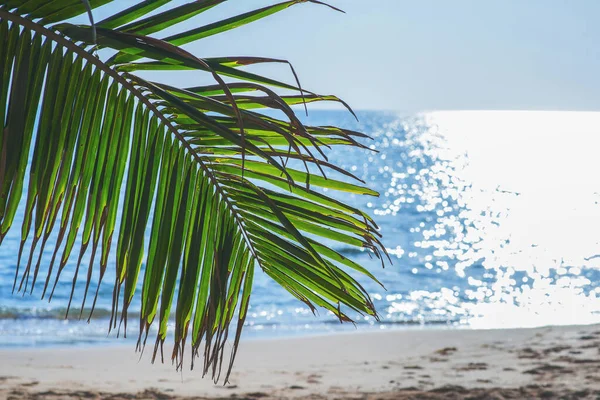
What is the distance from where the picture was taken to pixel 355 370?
6852 mm

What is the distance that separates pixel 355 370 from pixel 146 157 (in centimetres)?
593

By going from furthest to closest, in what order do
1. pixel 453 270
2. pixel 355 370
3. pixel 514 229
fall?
pixel 514 229, pixel 453 270, pixel 355 370

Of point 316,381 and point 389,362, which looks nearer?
point 316,381

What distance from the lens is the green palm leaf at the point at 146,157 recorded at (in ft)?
3.75

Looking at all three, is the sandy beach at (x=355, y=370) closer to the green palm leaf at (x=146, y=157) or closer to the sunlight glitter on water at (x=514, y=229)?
the sunlight glitter on water at (x=514, y=229)

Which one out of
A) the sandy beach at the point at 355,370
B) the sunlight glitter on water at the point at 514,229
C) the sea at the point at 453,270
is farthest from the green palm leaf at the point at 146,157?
the sunlight glitter on water at the point at 514,229

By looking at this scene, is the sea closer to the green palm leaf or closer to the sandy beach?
the green palm leaf

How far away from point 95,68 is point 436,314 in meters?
11.1

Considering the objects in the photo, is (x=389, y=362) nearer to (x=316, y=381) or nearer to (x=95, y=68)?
(x=316, y=381)

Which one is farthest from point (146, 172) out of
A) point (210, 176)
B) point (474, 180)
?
point (474, 180)

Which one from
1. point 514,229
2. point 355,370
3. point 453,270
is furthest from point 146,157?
point 514,229

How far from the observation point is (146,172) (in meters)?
1.23

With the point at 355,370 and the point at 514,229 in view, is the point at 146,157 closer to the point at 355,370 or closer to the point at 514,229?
the point at 355,370

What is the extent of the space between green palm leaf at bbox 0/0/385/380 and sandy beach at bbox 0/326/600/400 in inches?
174
